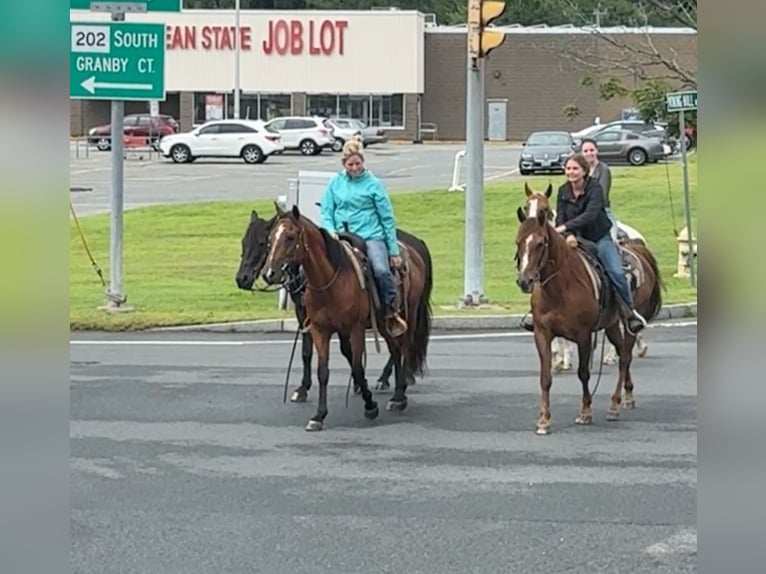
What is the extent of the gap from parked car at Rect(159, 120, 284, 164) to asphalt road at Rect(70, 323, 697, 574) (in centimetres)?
4177

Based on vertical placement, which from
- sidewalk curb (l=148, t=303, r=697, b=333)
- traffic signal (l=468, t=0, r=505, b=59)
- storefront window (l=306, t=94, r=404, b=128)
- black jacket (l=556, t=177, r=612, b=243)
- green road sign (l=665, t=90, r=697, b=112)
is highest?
storefront window (l=306, t=94, r=404, b=128)

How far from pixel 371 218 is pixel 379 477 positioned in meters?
2.94

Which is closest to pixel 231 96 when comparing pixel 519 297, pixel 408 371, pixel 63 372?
pixel 519 297

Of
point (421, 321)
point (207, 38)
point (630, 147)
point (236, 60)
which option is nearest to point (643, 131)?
point (630, 147)

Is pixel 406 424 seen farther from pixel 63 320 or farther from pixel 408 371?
pixel 63 320

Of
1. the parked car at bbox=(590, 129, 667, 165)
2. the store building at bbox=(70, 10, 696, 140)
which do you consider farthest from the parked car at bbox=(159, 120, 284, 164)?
the store building at bbox=(70, 10, 696, 140)

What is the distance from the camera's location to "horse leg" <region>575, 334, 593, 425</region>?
10.8 meters

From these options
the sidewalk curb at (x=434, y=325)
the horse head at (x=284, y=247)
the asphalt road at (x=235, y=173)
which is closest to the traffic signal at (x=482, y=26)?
the sidewalk curb at (x=434, y=325)

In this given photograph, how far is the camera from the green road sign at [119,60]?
17.7 meters

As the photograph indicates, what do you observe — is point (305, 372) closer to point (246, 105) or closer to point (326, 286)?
point (326, 286)

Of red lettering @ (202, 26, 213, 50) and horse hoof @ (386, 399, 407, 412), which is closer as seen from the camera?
horse hoof @ (386, 399, 407, 412)

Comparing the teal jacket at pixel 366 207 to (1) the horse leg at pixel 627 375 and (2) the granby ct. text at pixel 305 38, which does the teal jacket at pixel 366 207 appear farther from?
(2) the granby ct. text at pixel 305 38

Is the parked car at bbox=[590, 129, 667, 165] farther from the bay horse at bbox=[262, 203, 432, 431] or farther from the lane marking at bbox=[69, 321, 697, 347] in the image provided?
the bay horse at bbox=[262, 203, 432, 431]

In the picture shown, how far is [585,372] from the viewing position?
10.9m
